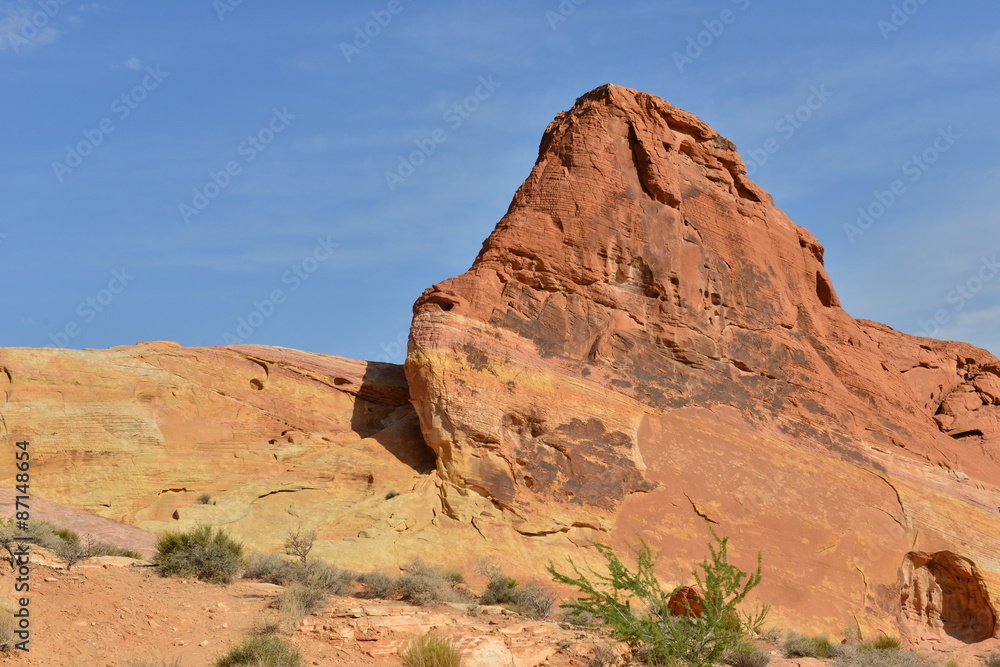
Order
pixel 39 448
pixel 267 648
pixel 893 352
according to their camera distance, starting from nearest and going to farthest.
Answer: pixel 267 648 < pixel 39 448 < pixel 893 352

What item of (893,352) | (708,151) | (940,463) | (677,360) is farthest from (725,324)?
(893,352)

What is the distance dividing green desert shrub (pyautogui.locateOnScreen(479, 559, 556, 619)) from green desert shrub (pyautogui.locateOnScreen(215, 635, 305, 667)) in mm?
4985

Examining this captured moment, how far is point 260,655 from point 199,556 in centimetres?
348

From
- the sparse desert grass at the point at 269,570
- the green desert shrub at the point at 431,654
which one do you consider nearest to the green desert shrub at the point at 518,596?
the sparse desert grass at the point at 269,570

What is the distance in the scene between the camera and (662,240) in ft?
80.1

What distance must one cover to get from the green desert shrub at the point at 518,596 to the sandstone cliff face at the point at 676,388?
8.58 ft

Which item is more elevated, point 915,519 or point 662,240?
point 662,240

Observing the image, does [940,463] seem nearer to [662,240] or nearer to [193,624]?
[662,240]

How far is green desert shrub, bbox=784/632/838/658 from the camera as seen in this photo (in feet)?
53.6

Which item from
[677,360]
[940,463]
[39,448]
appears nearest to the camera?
[39,448]

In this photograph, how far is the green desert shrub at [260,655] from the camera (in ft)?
35.5

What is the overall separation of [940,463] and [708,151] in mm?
10299

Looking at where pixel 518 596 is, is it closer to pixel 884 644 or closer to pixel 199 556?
pixel 199 556

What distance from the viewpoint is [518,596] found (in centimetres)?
1612
